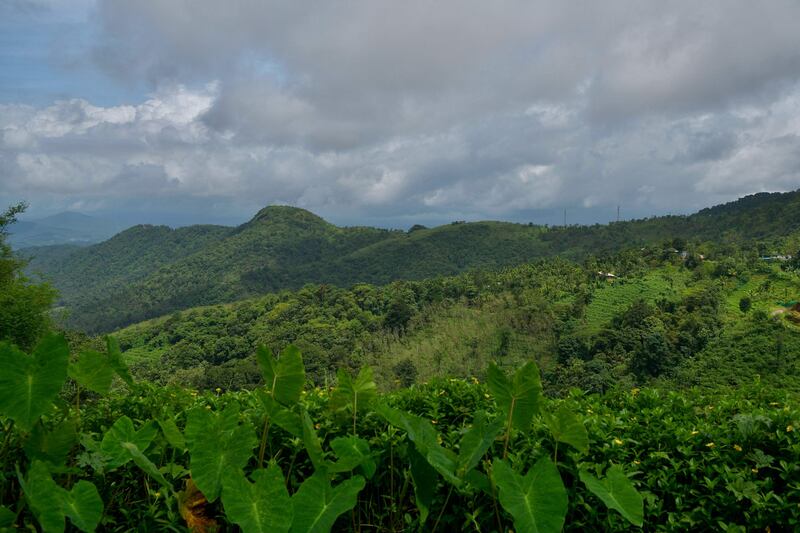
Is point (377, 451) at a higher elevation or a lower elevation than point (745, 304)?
higher

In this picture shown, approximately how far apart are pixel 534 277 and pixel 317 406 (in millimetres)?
49239

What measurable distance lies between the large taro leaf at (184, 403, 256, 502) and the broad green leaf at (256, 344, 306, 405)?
257 millimetres

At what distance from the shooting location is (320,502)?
1859 millimetres

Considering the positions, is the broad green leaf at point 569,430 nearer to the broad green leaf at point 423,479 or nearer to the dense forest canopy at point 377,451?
the dense forest canopy at point 377,451

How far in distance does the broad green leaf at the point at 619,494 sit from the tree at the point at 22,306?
24.0 meters

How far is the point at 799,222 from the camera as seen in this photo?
61844 millimetres

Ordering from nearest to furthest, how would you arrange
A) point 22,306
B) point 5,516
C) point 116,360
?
point 5,516, point 116,360, point 22,306

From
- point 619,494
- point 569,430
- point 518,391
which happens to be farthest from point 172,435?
point 619,494

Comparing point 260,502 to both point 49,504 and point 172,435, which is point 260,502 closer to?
point 172,435

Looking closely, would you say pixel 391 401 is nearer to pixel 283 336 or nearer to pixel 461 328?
pixel 461 328

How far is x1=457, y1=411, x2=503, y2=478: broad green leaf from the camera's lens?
189cm

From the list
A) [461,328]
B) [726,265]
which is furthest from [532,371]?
[726,265]

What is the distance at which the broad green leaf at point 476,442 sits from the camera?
1.89 metres

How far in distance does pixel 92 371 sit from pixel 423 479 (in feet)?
4.71
